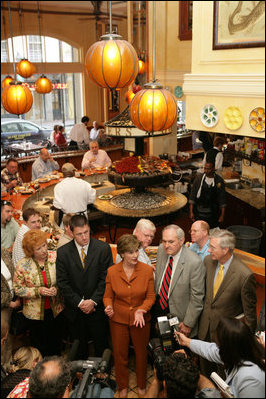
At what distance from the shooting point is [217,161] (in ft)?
23.7

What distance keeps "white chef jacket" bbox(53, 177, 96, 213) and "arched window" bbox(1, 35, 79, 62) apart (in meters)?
7.44

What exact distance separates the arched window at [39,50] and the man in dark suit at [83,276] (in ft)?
31.0

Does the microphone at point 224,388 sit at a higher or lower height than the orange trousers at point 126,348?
higher

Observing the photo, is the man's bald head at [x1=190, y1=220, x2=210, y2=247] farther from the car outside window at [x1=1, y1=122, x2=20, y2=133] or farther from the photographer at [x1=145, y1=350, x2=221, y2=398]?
the car outside window at [x1=1, y1=122, x2=20, y2=133]

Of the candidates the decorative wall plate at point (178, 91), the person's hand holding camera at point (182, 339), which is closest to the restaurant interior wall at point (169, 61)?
the decorative wall plate at point (178, 91)

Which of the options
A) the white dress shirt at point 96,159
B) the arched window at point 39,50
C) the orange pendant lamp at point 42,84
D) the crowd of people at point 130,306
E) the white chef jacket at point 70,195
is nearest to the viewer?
the crowd of people at point 130,306

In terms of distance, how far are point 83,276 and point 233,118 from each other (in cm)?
165

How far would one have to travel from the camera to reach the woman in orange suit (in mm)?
2775

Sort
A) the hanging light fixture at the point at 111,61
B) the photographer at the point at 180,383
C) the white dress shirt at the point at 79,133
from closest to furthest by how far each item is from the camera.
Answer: the photographer at the point at 180,383, the hanging light fixture at the point at 111,61, the white dress shirt at the point at 79,133

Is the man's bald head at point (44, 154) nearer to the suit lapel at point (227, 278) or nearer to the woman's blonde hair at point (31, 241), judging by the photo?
the woman's blonde hair at point (31, 241)

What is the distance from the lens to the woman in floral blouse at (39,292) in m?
3.06

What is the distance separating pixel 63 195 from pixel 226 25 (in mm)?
3271

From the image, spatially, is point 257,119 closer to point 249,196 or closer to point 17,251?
point 17,251

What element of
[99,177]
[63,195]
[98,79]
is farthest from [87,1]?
[98,79]
